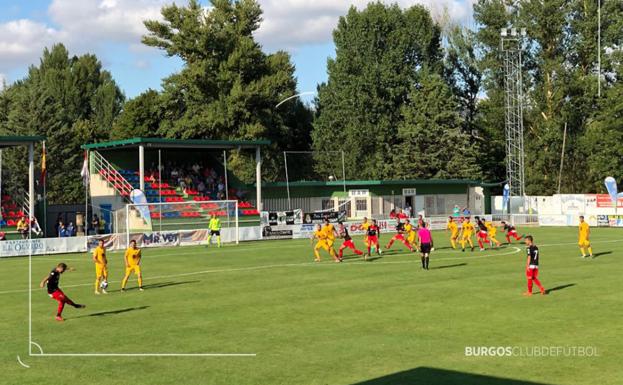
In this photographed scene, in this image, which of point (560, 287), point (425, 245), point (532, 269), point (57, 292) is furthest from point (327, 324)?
point (425, 245)

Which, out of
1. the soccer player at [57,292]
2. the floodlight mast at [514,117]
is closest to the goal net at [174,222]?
the soccer player at [57,292]

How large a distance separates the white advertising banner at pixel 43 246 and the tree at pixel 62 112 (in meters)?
35.2

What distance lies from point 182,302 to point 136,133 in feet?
209

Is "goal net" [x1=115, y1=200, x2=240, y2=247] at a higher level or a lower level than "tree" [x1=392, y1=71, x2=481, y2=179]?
lower

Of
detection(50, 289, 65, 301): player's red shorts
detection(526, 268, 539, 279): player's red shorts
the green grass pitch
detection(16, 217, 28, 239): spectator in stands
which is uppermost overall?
detection(16, 217, 28, 239): spectator in stands

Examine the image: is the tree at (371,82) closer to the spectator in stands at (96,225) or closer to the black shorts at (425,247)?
the spectator in stands at (96,225)

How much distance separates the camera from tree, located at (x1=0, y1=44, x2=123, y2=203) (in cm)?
8212

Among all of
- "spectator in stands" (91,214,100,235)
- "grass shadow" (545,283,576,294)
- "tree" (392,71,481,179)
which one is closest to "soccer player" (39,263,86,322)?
"grass shadow" (545,283,576,294)

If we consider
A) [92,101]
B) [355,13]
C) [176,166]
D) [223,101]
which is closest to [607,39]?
[355,13]

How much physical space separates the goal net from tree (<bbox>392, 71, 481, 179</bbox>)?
32104 millimetres

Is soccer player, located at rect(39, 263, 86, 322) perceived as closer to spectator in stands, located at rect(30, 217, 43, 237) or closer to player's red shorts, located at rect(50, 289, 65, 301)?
player's red shorts, located at rect(50, 289, 65, 301)

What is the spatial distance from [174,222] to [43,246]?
1119 cm

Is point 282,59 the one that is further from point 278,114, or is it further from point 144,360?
point 144,360

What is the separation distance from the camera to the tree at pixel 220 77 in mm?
77688
